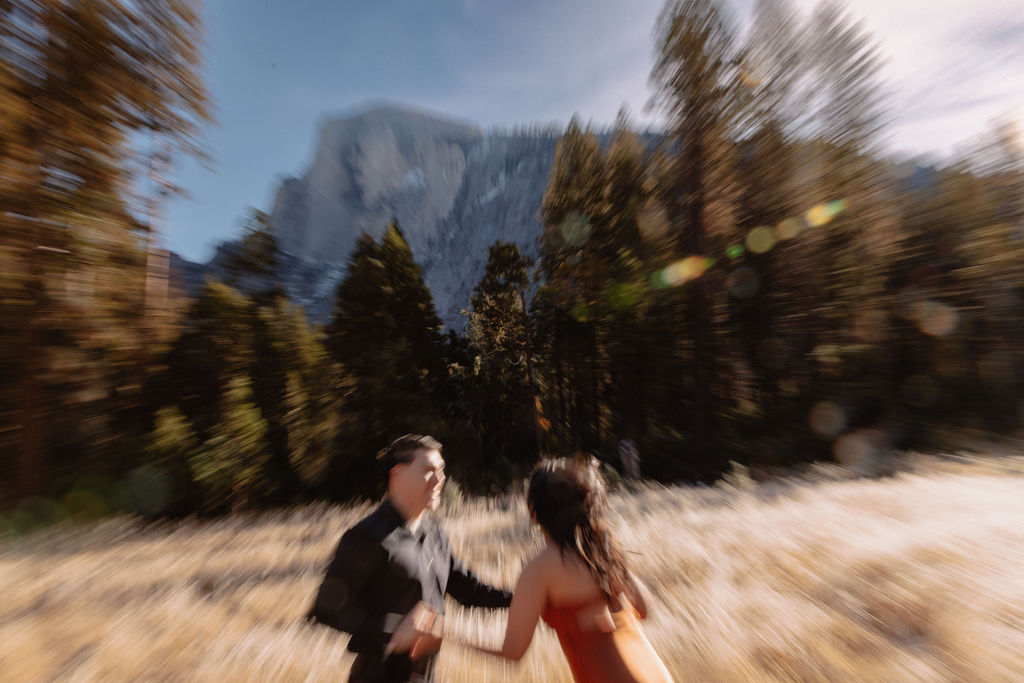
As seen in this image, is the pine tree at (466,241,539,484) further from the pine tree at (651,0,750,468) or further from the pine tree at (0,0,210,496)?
the pine tree at (0,0,210,496)

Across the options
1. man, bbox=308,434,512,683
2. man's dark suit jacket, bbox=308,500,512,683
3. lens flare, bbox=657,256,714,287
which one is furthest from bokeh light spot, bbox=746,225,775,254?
man's dark suit jacket, bbox=308,500,512,683

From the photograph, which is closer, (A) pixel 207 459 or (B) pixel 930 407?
(A) pixel 207 459

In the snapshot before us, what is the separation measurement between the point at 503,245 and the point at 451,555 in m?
28.2

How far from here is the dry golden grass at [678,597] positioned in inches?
134

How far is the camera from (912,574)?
4414 millimetres

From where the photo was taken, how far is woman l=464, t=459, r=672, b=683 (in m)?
1.88

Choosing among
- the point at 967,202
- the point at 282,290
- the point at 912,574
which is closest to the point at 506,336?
the point at 282,290

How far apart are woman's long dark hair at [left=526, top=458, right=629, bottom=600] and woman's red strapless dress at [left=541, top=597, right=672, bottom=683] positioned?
11cm

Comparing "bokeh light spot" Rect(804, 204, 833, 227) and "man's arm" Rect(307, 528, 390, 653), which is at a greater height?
"bokeh light spot" Rect(804, 204, 833, 227)

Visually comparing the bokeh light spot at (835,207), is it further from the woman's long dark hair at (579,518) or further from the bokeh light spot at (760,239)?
the woman's long dark hair at (579,518)

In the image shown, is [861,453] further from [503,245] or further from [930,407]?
[503,245]

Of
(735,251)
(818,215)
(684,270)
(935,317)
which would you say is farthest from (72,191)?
(935,317)

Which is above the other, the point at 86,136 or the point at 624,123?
the point at 624,123

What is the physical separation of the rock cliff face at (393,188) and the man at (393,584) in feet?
475
